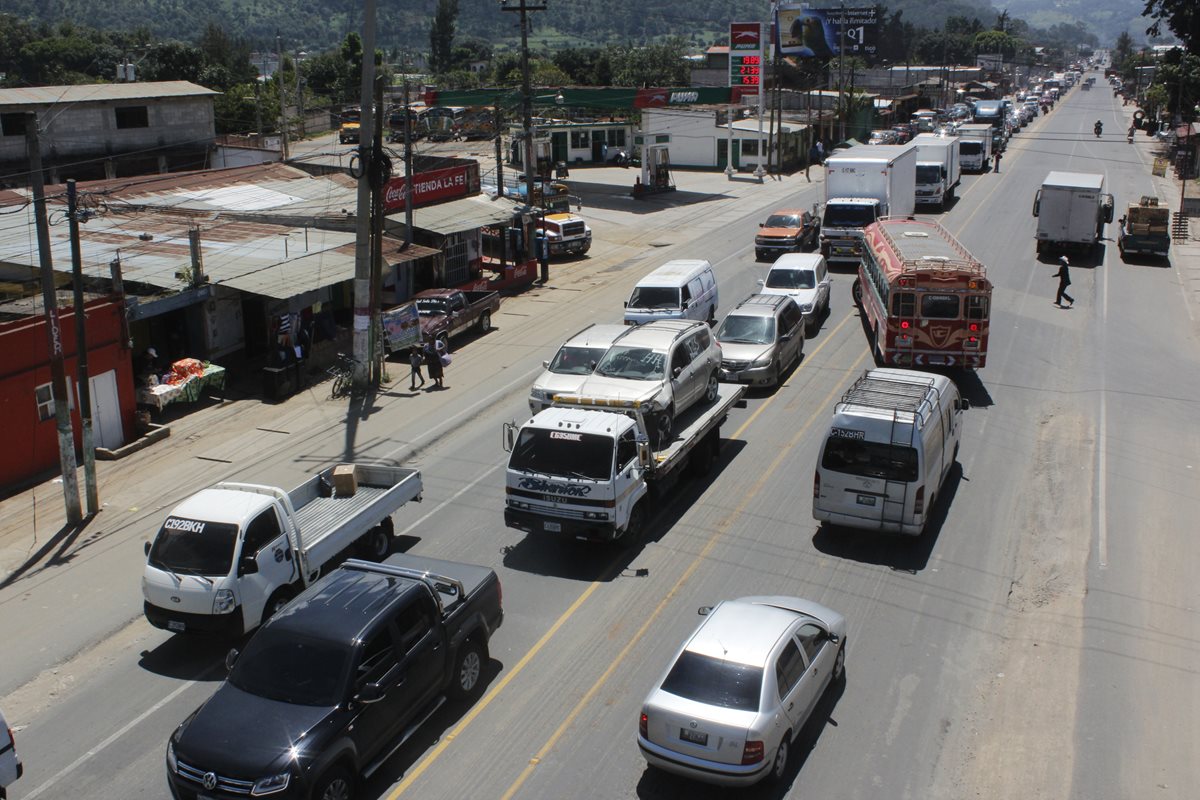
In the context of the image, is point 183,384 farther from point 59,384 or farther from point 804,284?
point 804,284

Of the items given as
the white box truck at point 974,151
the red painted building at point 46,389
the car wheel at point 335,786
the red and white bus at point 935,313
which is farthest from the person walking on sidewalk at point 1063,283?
the white box truck at point 974,151

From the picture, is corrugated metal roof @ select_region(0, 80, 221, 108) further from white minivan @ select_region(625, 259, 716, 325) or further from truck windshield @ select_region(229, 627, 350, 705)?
truck windshield @ select_region(229, 627, 350, 705)

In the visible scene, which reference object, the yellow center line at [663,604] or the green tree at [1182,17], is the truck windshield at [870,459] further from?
the green tree at [1182,17]

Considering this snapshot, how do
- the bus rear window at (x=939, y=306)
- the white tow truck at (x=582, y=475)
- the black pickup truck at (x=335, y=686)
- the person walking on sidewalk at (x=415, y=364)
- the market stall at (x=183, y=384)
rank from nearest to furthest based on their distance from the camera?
the black pickup truck at (x=335, y=686) → the white tow truck at (x=582, y=475) → the bus rear window at (x=939, y=306) → the market stall at (x=183, y=384) → the person walking on sidewalk at (x=415, y=364)

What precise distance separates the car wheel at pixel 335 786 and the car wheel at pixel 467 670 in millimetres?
1954

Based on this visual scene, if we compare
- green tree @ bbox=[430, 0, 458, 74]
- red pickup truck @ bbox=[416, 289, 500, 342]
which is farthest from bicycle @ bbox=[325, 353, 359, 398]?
green tree @ bbox=[430, 0, 458, 74]

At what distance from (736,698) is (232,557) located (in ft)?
22.3

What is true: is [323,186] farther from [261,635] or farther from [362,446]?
[261,635]

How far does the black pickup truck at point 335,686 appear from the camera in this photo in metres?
9.76

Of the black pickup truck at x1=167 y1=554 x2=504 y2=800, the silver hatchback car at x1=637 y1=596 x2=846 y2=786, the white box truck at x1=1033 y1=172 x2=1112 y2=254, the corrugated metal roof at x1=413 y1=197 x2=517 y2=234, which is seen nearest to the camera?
the black pickup truck at x1=167 y1=554 x2=504 y2=800

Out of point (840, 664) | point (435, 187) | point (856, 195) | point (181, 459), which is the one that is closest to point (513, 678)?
point (840, 664)

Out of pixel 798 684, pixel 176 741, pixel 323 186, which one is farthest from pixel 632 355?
pixel 323 186

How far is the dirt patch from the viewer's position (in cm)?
1093

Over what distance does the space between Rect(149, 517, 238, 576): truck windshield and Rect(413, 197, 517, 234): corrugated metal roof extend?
70.8 ft
